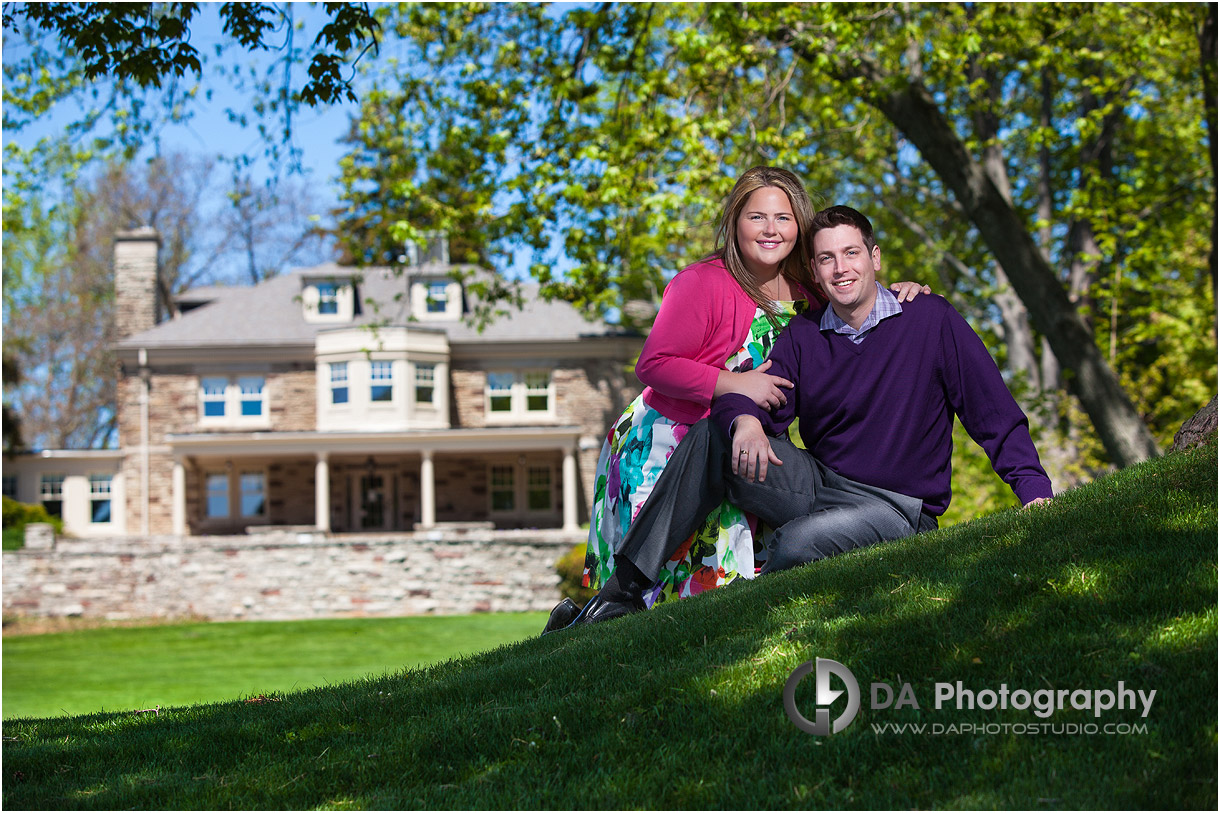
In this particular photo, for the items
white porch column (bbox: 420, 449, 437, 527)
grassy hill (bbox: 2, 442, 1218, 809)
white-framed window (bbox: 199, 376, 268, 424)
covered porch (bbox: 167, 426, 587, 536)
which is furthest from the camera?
white-framed window (bbox: 199, 376, 268, 424)

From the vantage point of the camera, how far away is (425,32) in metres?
→ 14.0

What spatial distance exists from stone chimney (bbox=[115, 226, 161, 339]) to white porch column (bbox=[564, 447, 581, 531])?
42.4ft

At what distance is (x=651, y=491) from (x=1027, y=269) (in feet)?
24.0

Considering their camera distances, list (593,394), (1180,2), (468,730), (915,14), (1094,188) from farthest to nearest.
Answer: (593,394) → (1094,188) → (915,14) → (1180,2) → (468,730)

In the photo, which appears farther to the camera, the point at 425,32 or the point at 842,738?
the point at 425,32

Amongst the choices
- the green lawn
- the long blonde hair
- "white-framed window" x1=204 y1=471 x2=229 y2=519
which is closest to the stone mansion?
"white-framed window" x1=204 y1=471 x2=229 y2=519

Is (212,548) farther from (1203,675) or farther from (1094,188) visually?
(1203,675)

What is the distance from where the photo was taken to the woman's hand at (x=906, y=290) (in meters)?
4.54

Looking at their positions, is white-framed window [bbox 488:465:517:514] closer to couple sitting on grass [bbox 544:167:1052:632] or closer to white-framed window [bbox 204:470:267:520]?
white-framed window [bbox 204:470:267:520]

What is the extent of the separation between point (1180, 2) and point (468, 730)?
12475 mm

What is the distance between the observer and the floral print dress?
15.2 feet

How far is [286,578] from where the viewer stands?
25.0 metres

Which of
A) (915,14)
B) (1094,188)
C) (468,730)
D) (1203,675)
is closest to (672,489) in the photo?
(468,730)

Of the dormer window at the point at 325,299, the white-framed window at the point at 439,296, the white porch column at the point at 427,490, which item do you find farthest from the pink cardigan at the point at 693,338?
the white-framed window at the point at 439,296
